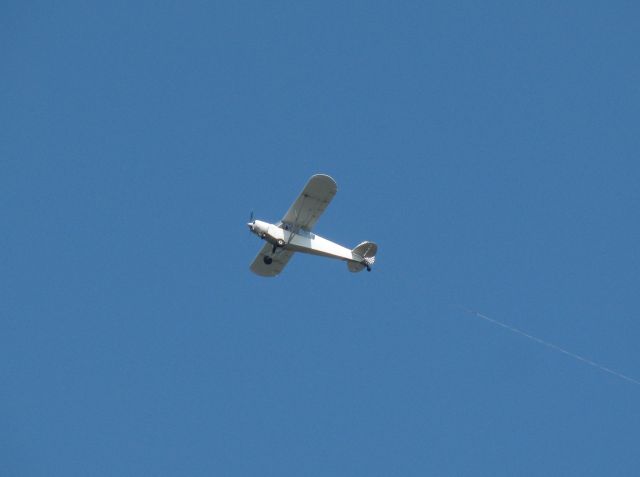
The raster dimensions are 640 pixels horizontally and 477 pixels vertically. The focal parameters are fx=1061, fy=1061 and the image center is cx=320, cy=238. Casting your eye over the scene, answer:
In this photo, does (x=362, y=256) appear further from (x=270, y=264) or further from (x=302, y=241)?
(x=270, y=264)

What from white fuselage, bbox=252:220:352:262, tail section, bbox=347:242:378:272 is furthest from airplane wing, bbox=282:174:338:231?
tail section, bbox=347:242:378:272

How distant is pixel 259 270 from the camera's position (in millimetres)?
40156

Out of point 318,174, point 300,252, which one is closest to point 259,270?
point 300,252

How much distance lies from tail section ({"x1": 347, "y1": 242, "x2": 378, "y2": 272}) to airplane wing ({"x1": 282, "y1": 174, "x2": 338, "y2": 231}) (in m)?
2.61

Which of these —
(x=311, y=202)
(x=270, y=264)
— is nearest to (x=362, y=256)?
(x=270, y=264)

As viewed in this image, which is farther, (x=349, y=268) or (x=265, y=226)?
(x=349, y=268)

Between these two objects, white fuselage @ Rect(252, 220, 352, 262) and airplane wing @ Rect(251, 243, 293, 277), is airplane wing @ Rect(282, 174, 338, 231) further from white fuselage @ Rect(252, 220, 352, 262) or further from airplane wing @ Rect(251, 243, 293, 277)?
airplane wing @ Rect(251, 243, 293, 277)

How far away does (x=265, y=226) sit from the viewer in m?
37.1

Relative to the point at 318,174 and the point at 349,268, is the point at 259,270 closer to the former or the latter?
the point at 349,268

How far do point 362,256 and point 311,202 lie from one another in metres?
3.88

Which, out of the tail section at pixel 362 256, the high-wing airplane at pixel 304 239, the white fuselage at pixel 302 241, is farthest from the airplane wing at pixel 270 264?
the tail section at pixel 362 256

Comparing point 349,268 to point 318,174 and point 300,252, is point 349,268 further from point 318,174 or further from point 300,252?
point 318,174

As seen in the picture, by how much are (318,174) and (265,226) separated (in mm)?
2929

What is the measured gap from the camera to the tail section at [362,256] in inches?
1547
